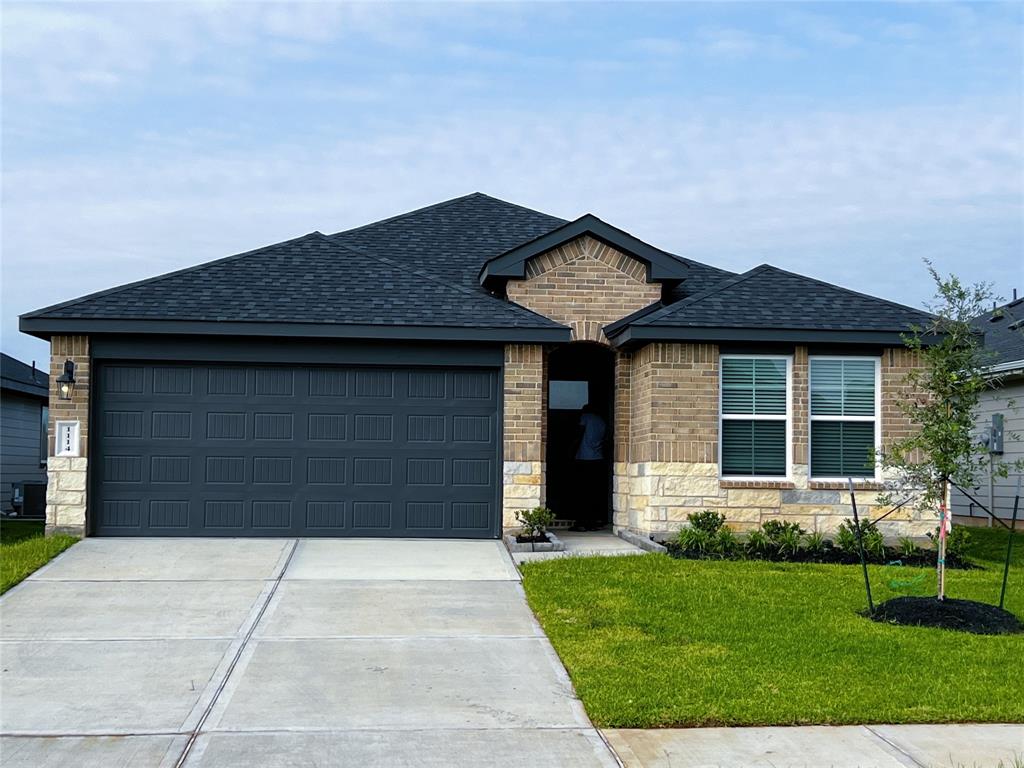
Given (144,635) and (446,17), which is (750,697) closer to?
(144,635)

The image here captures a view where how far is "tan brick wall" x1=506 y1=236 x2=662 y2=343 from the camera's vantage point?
1619cm

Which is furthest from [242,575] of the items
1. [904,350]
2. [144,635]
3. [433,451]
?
[904,350]

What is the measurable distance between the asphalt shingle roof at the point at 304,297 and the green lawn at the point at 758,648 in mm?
4138

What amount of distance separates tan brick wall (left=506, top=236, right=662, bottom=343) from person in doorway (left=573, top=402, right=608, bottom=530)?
4.64ft

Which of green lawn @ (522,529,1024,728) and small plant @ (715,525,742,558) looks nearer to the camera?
green lawn @ (522,529,1024,728)

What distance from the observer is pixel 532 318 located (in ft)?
49.6

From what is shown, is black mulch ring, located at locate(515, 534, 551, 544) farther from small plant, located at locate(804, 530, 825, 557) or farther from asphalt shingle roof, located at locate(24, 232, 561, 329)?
small plant, located at locate(804, 530, 825, 557)

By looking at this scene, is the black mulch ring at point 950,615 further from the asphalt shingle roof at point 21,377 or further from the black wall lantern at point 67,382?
the asphalt shingle roof at point 21,377

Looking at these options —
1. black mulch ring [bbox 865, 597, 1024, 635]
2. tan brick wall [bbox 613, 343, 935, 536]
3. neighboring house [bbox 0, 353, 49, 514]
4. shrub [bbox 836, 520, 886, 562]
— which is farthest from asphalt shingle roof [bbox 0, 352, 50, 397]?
black mulch ring [bbox 865, 597, 1024, 635]

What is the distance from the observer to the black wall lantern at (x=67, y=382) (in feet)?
47.3

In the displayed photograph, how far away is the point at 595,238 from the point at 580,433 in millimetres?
2993

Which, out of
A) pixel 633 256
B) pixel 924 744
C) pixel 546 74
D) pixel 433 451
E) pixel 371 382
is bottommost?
pixel 924 744

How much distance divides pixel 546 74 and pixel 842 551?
26.2ft

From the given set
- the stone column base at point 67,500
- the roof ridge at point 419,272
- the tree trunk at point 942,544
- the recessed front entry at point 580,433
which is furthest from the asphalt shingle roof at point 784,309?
the stone column base at point 67,500
